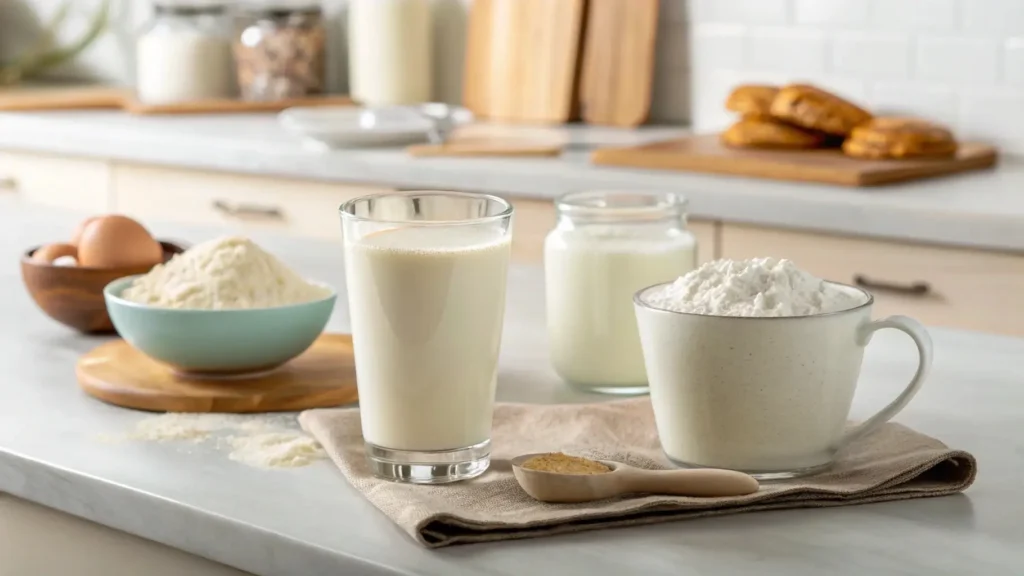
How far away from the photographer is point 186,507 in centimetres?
82

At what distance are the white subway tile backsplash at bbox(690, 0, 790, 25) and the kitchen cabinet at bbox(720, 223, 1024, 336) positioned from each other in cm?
79

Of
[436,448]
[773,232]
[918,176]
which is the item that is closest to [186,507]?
[436,448]

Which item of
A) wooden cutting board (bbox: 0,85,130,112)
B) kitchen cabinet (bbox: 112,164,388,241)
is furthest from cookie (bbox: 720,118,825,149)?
wooden cutting board (bbox: 0,85,130,112)

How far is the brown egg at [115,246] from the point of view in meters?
1.28

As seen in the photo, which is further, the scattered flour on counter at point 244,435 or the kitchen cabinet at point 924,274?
the kitchen cabinet at point 924,274

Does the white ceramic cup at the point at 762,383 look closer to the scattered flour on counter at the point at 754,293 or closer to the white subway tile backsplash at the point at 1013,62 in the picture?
the scattered flour on counter at the point at 754,293

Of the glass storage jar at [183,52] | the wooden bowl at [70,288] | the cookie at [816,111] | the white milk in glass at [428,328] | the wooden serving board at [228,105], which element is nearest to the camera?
the white milk in glass at [428,328]

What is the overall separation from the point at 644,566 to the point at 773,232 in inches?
59.3

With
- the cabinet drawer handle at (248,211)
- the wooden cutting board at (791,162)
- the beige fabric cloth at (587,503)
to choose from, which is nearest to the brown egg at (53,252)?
the beige fabric cloth at (587,503)

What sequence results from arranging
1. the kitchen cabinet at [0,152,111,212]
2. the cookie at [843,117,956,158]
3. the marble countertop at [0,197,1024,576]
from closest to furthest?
the marble countertop at [0,197,1024,576] → the cookie at [843,117,956,158] → the kitchen cabinet at [0,152,111,212]

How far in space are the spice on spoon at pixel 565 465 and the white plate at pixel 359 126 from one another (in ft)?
6.34

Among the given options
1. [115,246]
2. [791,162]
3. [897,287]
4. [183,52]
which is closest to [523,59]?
[183,52]

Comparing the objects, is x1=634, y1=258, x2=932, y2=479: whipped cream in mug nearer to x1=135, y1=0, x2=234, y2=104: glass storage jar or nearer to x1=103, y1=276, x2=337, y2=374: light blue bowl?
x1=103, y1=276, x2=337, y2=374: light blue bowl

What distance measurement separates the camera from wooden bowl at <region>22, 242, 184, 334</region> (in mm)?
1261
